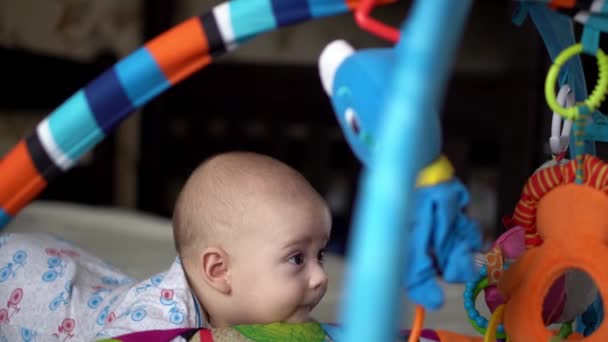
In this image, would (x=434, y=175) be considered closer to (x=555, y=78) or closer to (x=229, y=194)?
(x=555, y=78)

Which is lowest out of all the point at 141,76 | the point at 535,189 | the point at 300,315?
the point at 300,315

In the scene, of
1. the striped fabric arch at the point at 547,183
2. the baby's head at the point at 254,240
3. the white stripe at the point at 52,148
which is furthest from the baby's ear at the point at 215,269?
the striped fabric arch at the point at 547,183

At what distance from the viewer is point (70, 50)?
2609 millimetres

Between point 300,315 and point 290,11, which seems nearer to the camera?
point 290,11

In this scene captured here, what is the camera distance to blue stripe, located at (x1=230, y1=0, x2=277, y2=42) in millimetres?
663

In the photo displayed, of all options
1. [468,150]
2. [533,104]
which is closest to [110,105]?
[533,104]

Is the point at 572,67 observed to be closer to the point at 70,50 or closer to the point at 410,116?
the point at 410,116

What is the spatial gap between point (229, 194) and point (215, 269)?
0.07 metres

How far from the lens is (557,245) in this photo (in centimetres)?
69

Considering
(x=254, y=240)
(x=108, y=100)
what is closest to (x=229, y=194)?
(x=254, y=240)

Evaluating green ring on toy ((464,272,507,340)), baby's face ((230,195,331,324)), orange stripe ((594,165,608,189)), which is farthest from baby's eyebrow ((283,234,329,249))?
orange stripe ((594,165,608,189))

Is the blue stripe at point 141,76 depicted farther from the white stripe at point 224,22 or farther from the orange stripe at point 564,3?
the orange stripe at point 564,3

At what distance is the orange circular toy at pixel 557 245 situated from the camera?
26.1 inches

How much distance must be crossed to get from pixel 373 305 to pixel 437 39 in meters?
0.13
